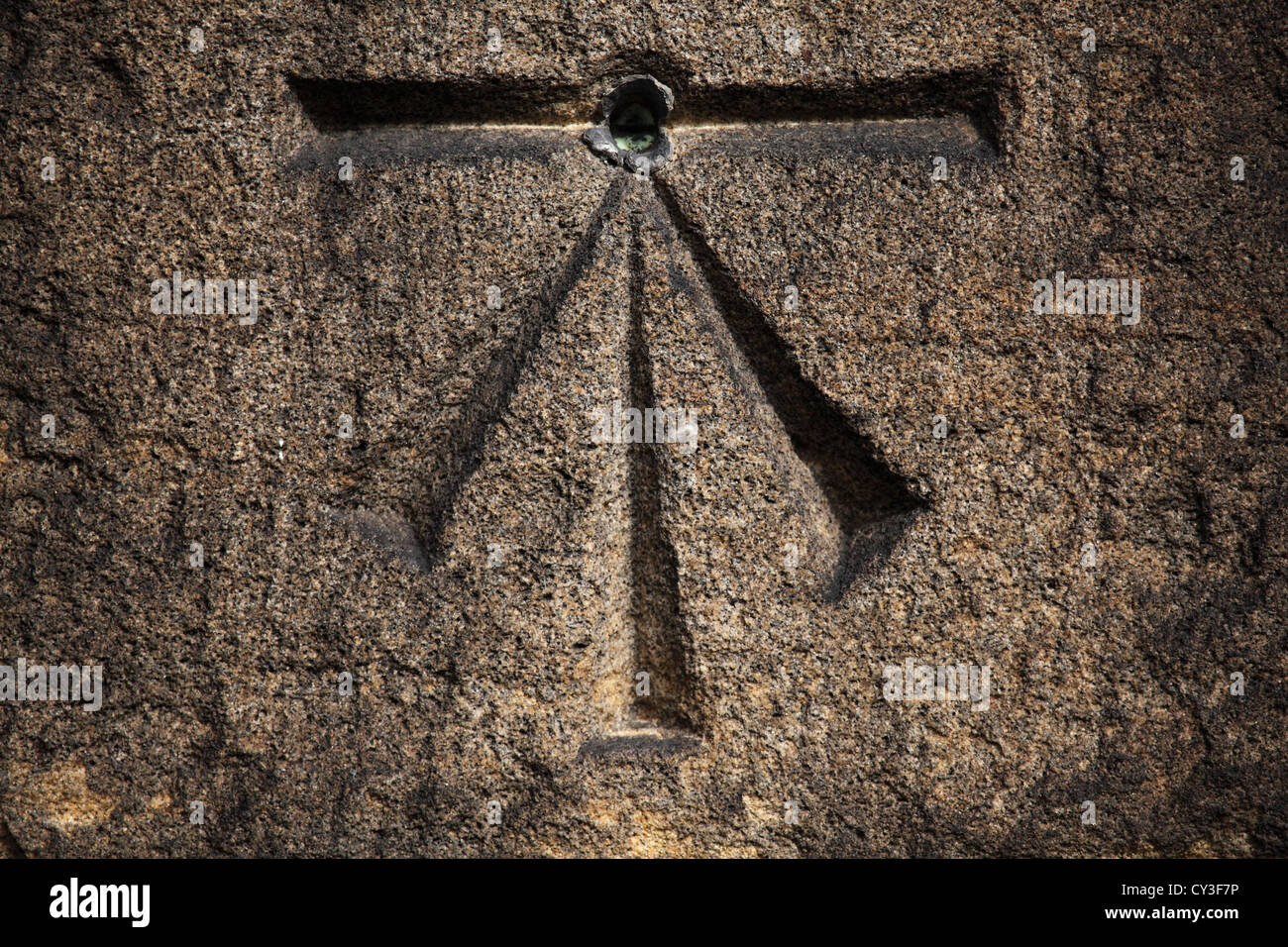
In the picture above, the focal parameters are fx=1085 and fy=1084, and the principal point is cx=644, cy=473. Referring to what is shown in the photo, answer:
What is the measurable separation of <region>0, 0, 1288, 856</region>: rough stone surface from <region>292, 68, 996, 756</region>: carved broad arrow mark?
10mm

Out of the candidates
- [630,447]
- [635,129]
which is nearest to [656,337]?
[630,447]

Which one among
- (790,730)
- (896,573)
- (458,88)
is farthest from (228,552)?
(896,573)

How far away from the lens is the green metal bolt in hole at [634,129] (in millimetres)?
1663

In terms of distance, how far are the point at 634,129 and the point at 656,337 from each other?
0.33 meters

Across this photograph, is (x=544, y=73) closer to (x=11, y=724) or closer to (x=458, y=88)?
(x=458, y=88)

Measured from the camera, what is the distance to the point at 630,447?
5.37ft

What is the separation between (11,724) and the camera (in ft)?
5.26

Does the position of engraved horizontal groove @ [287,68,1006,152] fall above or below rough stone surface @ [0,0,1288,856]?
above

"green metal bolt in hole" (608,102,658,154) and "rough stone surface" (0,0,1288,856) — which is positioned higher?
"green metal bolt in hole" (608,102,658,154)

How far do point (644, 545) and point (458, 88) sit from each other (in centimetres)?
74

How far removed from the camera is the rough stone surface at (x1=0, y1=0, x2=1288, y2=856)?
160 centimetres

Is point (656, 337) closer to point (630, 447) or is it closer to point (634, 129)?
point (630, 447)

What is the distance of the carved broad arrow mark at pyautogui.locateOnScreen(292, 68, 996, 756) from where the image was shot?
162cm

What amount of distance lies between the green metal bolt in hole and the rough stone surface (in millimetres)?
68
